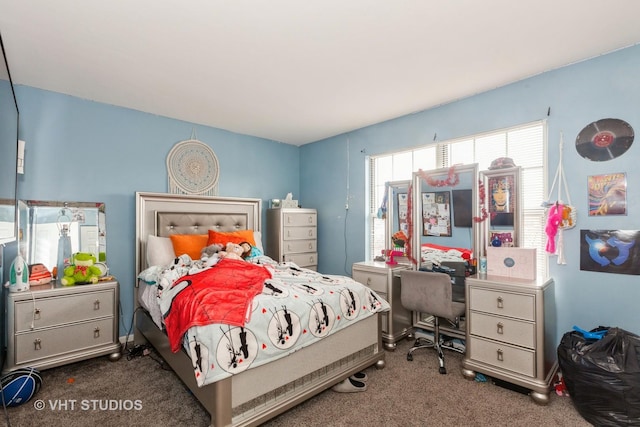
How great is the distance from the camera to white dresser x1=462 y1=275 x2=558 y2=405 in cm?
219

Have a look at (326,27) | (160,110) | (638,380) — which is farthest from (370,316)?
(160,110)

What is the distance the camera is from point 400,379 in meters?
2.45

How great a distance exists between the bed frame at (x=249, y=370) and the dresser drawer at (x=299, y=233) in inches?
35.4

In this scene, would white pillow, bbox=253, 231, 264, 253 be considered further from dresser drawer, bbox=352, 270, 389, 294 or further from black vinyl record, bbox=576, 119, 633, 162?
black vinyl record, bbox=576, 119, 633, 162

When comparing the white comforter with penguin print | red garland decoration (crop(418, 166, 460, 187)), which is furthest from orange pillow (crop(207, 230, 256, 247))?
red garland decoration (crop(418, 166, 460, 187))

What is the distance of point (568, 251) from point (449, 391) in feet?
4.77

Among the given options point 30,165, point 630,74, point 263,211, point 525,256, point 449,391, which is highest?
point 630,74

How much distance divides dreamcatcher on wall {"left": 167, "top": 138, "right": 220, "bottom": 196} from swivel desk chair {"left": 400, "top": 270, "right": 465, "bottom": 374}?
8.57 feet

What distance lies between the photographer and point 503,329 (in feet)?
7.70

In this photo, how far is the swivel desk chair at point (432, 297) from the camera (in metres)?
2.56

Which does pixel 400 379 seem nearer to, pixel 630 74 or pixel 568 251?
pixel 568 251

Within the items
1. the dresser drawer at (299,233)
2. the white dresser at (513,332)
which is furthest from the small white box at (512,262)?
the dresser drawer at (299,233)

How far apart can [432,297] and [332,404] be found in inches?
46.3

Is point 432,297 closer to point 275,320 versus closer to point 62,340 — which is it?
point 275,320
